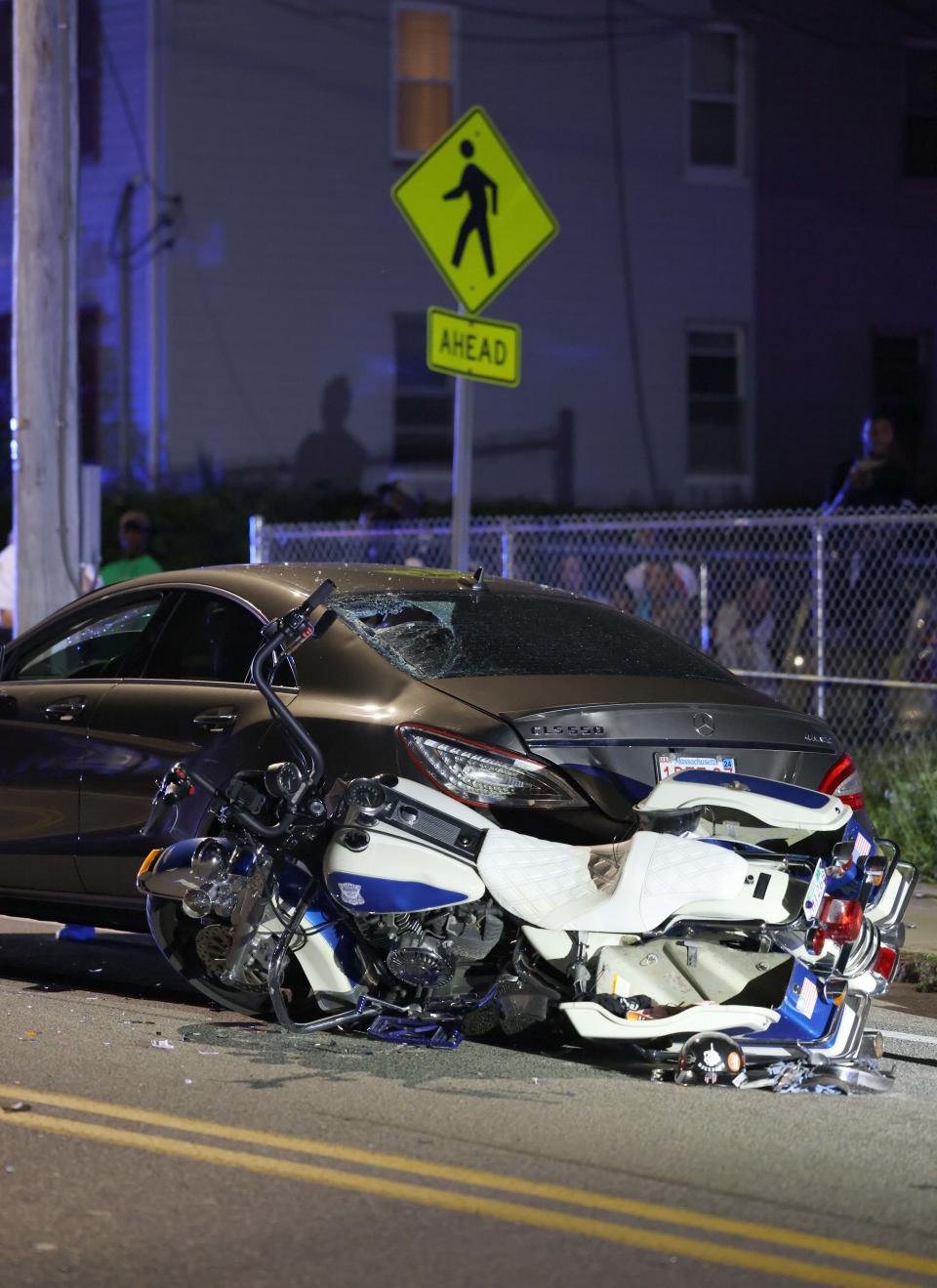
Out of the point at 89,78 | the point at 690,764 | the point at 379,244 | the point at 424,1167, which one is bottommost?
the point at 424,1167

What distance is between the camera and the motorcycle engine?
6.31 meters

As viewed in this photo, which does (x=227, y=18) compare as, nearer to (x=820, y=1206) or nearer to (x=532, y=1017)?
(x=532, y=1017)

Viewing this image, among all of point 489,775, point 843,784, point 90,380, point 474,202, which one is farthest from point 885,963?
point 90,380

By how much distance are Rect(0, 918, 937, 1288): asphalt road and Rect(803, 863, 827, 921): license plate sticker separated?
0.55 metres

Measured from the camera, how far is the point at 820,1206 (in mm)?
4832

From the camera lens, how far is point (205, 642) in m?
7.49

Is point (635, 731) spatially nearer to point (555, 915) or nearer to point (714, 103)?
point (555, 915)

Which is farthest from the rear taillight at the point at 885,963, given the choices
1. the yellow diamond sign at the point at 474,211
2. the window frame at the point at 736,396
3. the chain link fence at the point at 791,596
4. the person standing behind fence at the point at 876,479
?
the window frame at the point at 736,396

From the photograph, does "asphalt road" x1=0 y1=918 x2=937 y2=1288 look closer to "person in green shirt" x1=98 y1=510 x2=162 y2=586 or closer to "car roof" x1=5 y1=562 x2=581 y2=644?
"car roof" x1=5 y1=562 x2=581 y2=644

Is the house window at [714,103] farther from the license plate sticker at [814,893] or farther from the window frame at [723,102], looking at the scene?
the license plate sticker at [814,893]

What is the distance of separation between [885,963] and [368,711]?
5.88ft

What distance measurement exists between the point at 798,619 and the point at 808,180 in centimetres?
1202

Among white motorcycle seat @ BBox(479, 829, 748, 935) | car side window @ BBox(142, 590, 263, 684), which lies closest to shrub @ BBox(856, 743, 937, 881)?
car side window @ BBox(142, 590, 263, 684)

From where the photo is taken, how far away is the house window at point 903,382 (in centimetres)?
2456
